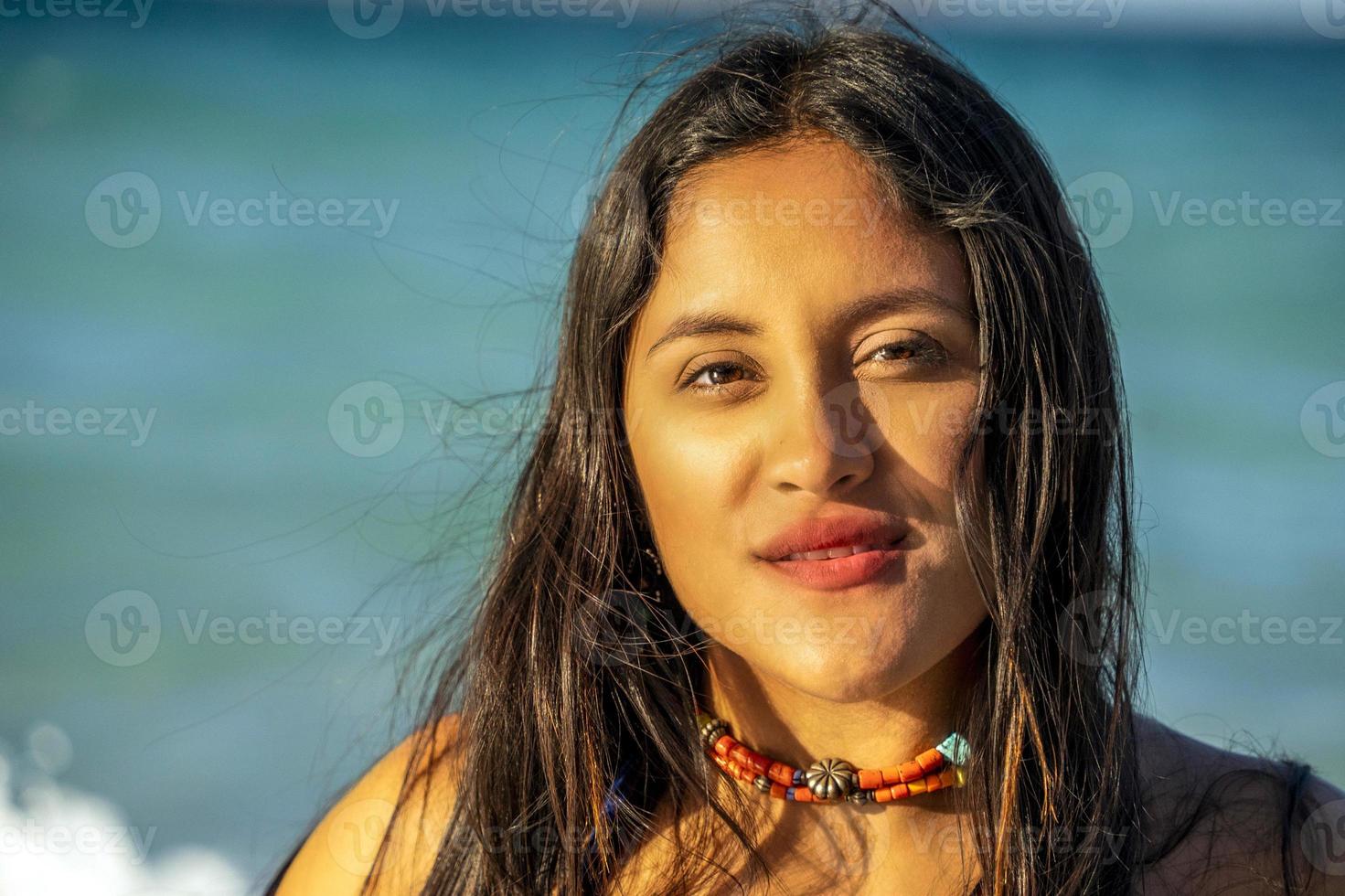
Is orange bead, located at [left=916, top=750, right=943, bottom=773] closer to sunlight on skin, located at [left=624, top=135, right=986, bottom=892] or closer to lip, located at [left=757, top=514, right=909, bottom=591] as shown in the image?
sunlight on skin, located at [left=624, top=135, right=986, bottom=892]

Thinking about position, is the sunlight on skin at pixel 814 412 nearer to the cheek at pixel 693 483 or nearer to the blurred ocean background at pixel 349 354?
the cheek at pixel 693 483

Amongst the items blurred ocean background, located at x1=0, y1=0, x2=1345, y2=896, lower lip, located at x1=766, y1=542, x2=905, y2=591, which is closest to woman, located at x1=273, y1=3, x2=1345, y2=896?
lower lip, located at x1=766, y1=542, x2=905, y2=591

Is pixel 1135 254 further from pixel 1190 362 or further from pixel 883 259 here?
pixel 883 259

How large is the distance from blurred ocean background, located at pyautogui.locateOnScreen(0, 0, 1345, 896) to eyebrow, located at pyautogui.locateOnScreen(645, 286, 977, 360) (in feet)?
1.91

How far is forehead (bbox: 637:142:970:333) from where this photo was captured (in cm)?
155

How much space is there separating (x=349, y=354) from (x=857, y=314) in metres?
3.86

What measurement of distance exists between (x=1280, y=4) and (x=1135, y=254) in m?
1.97

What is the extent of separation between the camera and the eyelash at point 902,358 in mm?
1555

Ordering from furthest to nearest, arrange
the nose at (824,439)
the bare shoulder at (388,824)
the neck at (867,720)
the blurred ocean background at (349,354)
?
the blurred ocean background at (349,354), the bare shoulder at (388,824), the neck at (867,720), the nose at (824,439)

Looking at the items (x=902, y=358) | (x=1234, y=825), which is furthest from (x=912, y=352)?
(x=1234, y=825)

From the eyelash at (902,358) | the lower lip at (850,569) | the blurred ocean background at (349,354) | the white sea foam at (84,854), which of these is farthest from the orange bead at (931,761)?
the white sea foam at (84,854)

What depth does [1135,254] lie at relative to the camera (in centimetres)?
569

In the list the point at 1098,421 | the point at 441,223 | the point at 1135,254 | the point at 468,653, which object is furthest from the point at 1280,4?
the point at 468,653

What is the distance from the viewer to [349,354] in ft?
16.7
